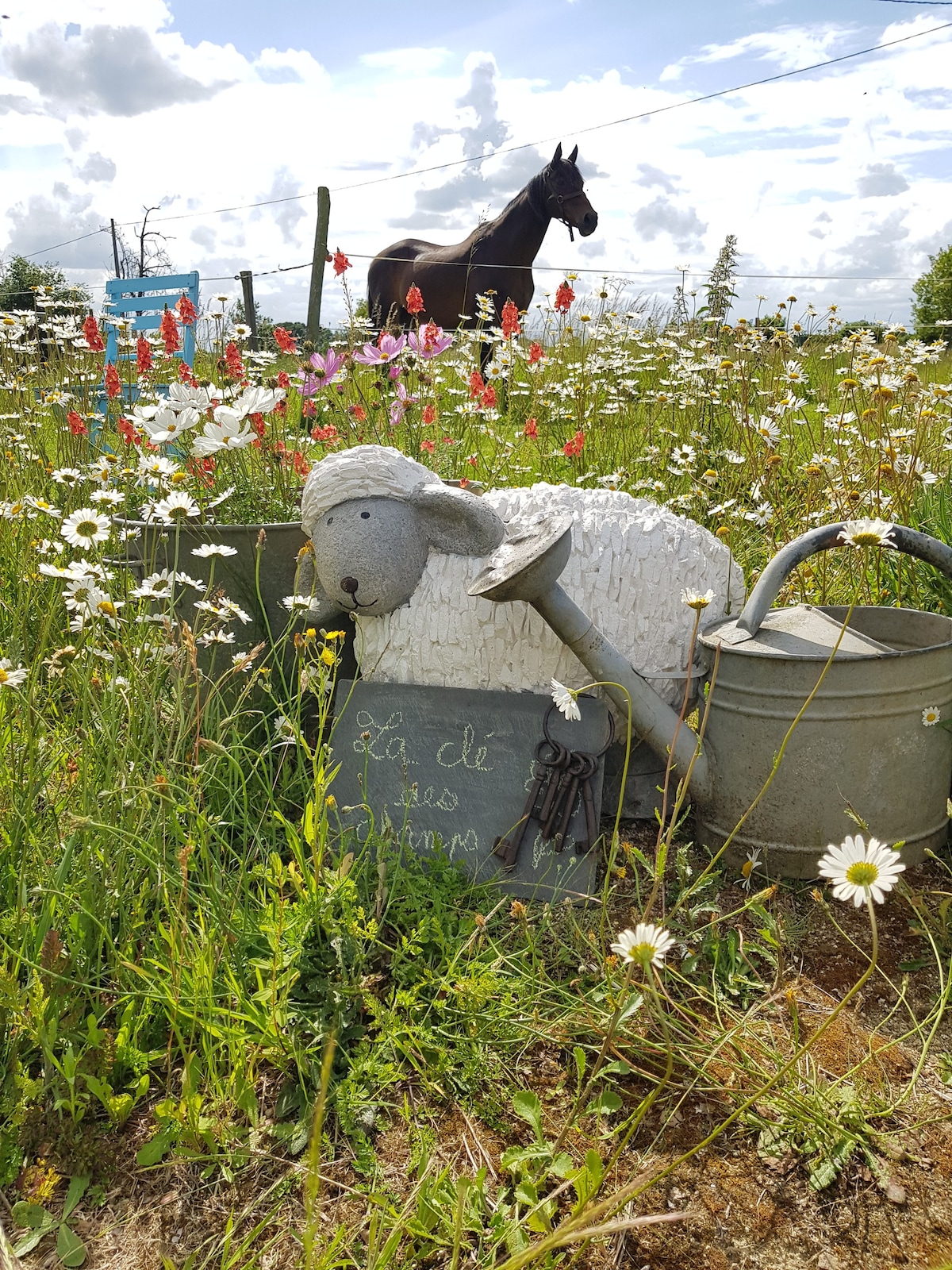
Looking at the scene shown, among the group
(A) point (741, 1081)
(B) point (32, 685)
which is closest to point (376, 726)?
(B) point (32, 685)

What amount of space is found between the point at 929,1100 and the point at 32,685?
1.84m

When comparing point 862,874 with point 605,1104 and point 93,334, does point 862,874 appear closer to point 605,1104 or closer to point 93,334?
point 605,1104

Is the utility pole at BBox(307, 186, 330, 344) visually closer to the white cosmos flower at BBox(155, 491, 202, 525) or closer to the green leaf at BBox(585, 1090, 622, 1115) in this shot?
the white cosmos flower at BBox(155, 491, 202, 525)

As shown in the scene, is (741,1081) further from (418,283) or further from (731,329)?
(418,283)

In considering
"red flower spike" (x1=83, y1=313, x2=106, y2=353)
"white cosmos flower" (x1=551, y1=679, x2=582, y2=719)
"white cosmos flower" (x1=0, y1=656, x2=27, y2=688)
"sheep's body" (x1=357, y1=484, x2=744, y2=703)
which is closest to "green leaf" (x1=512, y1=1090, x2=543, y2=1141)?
"white cosmos flower" (x1=551, y1=679, x2=582, y2=719)

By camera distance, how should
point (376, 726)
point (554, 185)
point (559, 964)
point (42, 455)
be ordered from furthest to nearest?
point (554, 185), point (42, 455), point (376, 726), point (559, 964)

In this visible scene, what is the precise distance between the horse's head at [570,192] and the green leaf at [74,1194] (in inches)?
263

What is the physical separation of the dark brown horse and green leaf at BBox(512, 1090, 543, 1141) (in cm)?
560

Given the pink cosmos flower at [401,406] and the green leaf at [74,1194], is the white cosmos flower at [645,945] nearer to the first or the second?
the green leaf at [74,1194]

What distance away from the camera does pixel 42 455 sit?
13.3 feet

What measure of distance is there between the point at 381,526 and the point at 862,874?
4.88ft

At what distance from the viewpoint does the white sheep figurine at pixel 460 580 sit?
2.29m

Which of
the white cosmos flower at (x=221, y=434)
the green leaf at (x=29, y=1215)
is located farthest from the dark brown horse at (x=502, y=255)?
the green leaf at (x=29, y=1215)

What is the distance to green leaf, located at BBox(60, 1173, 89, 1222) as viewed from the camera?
1.38 metres
